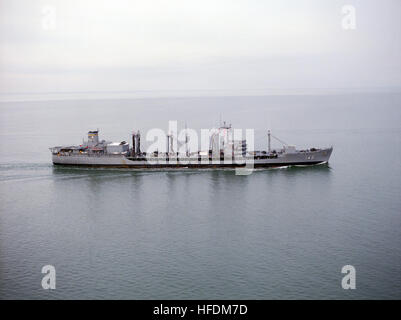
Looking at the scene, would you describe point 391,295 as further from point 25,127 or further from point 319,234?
point 25,127

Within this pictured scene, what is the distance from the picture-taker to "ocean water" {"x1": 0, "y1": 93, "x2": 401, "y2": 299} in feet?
111

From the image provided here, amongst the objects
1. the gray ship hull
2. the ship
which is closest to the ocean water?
the gray ship hull

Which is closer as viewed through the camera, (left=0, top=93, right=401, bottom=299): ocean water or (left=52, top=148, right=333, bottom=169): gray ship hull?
(left=0, top=93, right=401, bottom=299): ocean water

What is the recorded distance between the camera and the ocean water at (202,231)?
33938 millimetres

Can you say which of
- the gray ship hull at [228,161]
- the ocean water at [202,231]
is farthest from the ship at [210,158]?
the ocean water at [202,231]

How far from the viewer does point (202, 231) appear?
4488cm

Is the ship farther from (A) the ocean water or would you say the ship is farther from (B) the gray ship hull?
(A) the ocean water

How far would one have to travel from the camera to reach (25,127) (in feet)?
494

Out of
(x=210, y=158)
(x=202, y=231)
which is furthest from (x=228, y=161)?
(x=202, y=231)

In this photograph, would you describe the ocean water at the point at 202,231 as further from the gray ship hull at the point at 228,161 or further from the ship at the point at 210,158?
the ship at the point at 210,158

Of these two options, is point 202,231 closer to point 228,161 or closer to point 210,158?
point 228,161

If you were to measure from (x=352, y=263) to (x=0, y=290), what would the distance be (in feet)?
95.8

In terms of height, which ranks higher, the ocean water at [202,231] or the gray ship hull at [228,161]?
the gray ship hull at [228,161]

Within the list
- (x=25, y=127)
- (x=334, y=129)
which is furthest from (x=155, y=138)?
(x=25, y=127)
